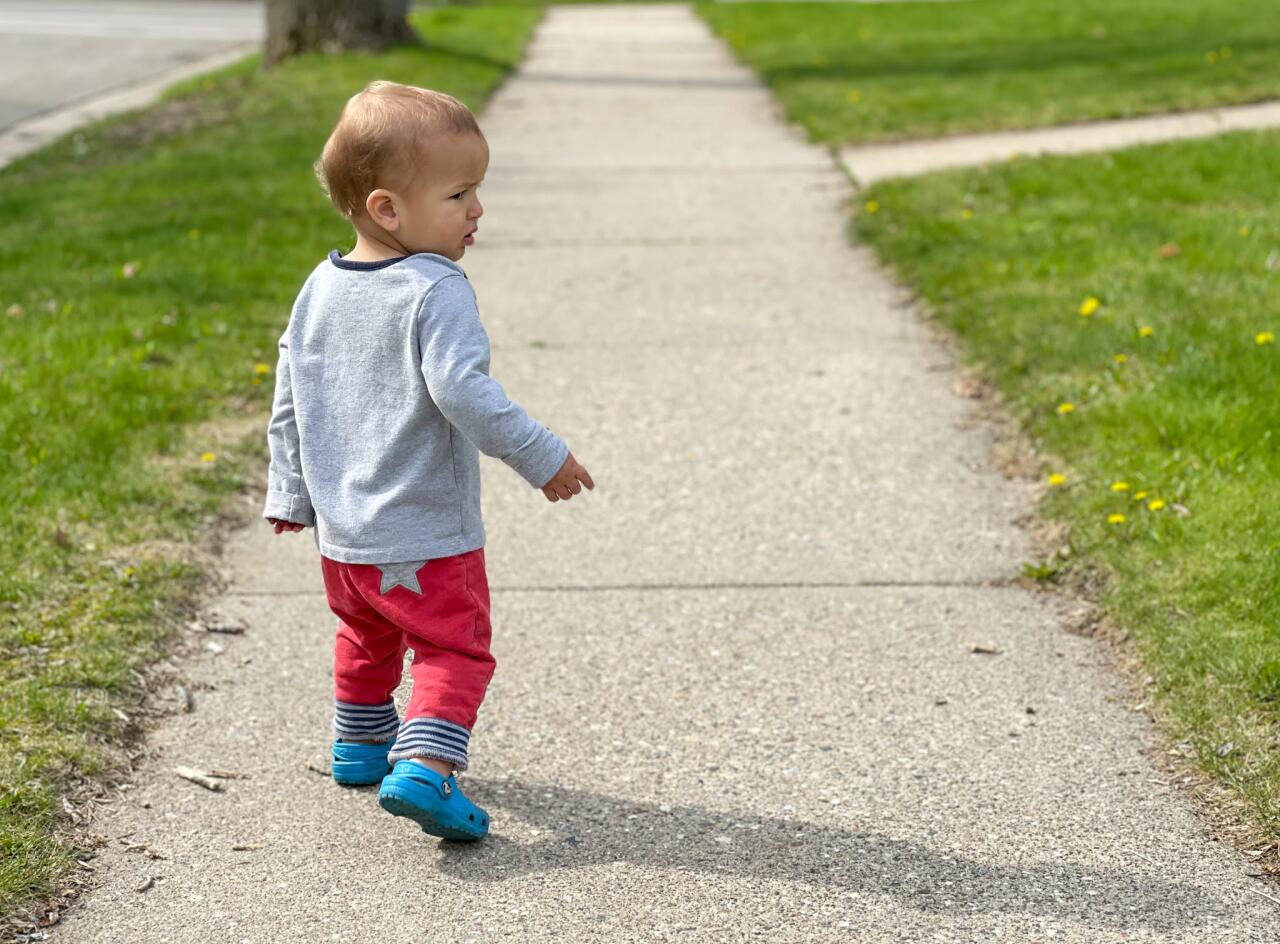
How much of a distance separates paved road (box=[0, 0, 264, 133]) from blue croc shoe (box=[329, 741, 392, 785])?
33.5ft

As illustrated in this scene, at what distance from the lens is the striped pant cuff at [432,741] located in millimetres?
2995

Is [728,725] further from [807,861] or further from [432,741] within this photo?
[432,741]

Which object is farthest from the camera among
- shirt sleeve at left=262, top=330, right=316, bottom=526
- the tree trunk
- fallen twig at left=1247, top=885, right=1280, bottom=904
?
the tree trunk

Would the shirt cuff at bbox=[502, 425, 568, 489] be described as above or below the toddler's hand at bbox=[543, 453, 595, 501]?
above

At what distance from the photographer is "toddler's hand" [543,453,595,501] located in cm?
293

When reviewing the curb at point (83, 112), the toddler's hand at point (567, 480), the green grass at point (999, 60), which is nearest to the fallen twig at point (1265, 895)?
the toddler's hand at point (567, 480)

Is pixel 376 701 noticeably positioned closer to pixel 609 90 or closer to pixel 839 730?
pixel 839 730

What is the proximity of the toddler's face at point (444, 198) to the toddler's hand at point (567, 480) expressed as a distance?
42 cm

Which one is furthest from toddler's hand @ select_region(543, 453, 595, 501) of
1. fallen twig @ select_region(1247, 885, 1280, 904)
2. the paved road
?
the paved road

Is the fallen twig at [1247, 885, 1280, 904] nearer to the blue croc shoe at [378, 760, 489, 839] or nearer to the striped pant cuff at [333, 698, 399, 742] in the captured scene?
the blue croc shoe at [378, 760, 489, 839]

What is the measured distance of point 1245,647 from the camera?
3.58 meters

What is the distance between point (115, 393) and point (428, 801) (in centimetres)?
303

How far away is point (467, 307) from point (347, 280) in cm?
24

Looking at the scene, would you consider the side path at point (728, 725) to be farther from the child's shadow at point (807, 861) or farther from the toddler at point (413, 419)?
the toddler at point (413, 419)
